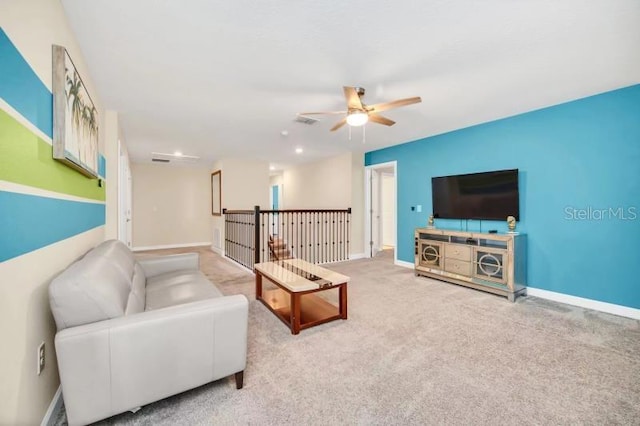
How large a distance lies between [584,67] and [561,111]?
104cm

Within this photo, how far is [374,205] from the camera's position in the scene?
249 inches

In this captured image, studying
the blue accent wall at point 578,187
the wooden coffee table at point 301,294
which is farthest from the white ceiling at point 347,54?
the wooden coffee table at point 301,294

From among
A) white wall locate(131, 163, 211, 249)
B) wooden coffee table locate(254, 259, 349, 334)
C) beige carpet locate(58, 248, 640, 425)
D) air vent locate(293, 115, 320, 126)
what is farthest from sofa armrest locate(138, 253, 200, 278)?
white wall locate(131, 163, 211, 249)

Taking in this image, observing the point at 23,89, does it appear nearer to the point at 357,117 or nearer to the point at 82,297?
the point at 82,297

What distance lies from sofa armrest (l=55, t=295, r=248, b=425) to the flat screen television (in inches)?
147

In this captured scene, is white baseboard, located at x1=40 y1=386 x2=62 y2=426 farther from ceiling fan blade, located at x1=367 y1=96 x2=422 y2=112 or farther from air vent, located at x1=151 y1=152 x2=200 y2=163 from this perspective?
air vent, located at x1=151 y1=152 x2=200 y2=163

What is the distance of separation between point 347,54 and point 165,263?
2.86 m

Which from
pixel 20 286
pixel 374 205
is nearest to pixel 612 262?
pixel 374 205

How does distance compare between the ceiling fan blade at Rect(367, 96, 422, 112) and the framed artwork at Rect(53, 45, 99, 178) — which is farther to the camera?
the ceiling fan blade at Rect(367, 96, 422, 112)

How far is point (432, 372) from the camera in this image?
6.32 feet

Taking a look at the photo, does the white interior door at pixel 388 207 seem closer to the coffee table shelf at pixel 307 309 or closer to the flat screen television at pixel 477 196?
the flat screen television at pixel 477 196

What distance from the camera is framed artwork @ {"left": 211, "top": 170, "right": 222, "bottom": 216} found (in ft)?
22.6

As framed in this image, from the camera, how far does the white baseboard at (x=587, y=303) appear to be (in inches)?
112

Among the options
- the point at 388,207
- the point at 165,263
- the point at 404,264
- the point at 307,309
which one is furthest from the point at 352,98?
the point at 388,207
